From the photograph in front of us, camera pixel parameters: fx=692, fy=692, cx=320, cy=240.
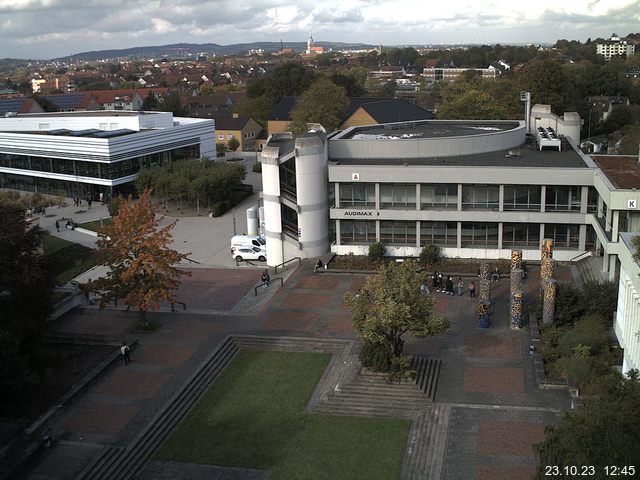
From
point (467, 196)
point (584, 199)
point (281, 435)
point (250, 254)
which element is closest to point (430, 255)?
point (467, 196)

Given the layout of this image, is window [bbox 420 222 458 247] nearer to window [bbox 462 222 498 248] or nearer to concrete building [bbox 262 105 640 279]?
concrete building [bbox 262 105 640 279]

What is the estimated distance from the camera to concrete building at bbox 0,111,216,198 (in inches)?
2702

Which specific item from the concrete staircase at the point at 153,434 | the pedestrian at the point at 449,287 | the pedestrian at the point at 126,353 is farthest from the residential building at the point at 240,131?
the concrete staircase at the point at 153,434

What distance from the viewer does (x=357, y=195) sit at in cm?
4516

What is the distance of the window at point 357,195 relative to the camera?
147ft

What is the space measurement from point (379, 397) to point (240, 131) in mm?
78706

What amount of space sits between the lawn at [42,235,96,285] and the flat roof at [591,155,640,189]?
106ft

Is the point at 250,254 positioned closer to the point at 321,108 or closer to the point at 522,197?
the point at 522,197

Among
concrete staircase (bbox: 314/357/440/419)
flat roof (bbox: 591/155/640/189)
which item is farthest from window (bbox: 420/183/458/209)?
concrete staircase (bbox: 314/357/440/419)

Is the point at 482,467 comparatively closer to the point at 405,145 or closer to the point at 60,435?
the point at 60,435

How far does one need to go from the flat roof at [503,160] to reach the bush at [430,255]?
5.62 m

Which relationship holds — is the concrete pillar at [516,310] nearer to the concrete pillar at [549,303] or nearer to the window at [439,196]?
the concrete pillar at [549,303]

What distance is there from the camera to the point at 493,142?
162 feet

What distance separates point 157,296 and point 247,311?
17.9 ft
